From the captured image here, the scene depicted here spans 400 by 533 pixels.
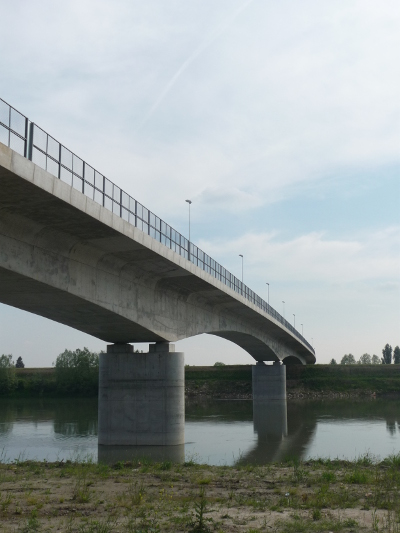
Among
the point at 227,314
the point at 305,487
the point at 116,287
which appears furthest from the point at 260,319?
the point at 305,487

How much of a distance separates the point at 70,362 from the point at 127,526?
87.8 m

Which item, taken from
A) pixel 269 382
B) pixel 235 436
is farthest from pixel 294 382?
pixel 235 436

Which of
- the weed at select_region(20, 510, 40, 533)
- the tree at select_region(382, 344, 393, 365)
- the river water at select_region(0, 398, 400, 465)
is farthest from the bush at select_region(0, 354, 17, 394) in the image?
the tree at select_region(382, 344, 393, 365)

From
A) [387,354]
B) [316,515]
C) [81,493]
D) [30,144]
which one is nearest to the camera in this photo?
[316,515]

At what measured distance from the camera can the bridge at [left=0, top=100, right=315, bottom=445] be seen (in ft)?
60.5

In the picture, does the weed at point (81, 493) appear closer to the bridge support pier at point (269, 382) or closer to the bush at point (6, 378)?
the bridge support pier at point (269, 382)

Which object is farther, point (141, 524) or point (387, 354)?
point (387, 354)

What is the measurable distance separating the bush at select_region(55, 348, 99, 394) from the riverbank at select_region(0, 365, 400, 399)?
1.08 meters

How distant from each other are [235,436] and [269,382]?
41.2 meters

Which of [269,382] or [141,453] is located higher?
[269,382]

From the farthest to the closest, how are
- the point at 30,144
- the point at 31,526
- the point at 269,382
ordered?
the point at 269,382, the point at 30,144, the point at 31,526

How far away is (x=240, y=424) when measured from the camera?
4691 cm

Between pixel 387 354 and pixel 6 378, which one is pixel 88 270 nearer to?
pixel 6 378

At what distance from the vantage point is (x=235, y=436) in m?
37.7
